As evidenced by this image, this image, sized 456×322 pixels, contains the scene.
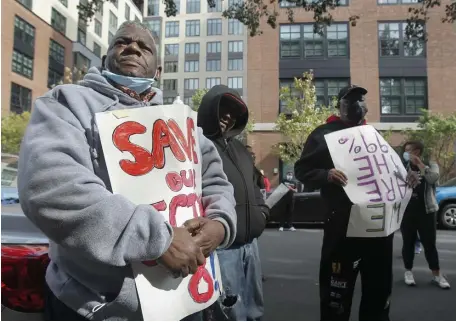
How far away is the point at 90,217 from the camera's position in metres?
1.17

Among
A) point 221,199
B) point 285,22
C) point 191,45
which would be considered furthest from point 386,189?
point 191,45

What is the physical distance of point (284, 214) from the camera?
10773 millimetres

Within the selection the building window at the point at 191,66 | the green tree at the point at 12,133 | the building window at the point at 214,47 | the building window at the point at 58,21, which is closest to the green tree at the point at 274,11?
the green tree at the point at 12,133

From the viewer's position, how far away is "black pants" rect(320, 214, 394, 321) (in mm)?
2932

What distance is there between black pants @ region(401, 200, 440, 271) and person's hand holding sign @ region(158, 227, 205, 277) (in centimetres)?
475

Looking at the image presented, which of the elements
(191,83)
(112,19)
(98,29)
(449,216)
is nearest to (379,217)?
(449,216)

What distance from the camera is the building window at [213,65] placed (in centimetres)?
4788

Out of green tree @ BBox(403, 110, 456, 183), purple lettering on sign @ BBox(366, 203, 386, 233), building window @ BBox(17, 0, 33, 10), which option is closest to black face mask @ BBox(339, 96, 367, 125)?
purple lettering on sign @ BBox(366, 203, 386, 233)

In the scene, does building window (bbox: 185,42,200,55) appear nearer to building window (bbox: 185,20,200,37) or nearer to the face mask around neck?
building window (bbox: 185,20,200,37)

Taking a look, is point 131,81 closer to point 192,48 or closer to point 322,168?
point 322,168

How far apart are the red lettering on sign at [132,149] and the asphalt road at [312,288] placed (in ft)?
10.6

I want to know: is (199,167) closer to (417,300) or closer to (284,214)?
(417,300)

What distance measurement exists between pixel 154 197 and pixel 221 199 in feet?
1.13

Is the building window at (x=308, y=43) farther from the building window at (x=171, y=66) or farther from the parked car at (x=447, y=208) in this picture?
the building window at (x=171, y=66)
